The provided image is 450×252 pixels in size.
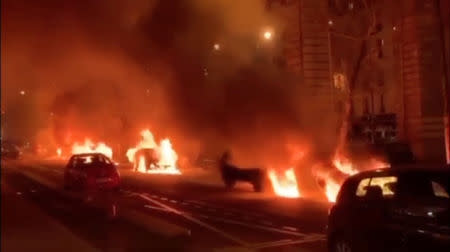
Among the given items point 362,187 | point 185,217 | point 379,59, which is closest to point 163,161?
point 379,59

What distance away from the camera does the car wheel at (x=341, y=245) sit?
24.8 feet

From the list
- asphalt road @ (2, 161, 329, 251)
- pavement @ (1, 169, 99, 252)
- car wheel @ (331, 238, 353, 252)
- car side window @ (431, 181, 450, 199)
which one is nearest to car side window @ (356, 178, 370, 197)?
car wheel @ (331, 238, 353, 252)

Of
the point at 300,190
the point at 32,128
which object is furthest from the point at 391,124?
the point at 32,128

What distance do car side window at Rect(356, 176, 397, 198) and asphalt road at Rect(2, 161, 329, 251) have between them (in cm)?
219

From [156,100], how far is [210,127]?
249 inches

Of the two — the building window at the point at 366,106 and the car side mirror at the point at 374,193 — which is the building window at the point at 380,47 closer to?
the building window at the point at 366,106

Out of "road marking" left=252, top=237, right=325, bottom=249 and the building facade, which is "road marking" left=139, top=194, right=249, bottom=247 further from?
the building facade

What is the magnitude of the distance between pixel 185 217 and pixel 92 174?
6.85m

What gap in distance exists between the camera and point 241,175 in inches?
811

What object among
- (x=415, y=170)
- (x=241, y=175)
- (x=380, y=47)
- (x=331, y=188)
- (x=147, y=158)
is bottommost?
(x=331, y=188)

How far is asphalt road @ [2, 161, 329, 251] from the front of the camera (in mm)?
10055

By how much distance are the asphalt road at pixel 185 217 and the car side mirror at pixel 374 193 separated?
2.41 meters

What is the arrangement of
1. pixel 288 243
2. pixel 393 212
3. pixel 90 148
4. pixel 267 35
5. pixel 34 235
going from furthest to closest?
pixel 90 148
pixel 267 35
pixel 288 243
pixel 34 235
pixel 393 212

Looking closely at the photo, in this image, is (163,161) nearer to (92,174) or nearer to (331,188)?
(92,174)
